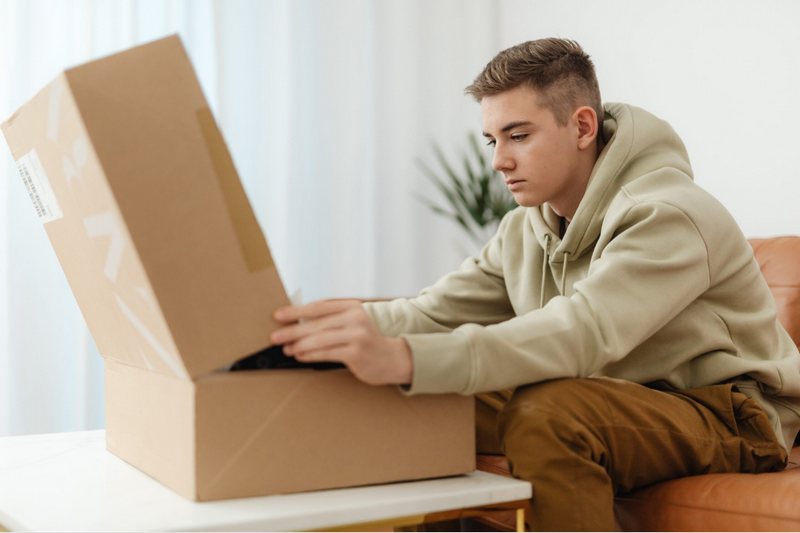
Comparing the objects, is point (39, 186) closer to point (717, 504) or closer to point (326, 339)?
point (326, 339)

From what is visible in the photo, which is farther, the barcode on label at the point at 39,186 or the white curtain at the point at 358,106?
the white curtain at the point at 358,106

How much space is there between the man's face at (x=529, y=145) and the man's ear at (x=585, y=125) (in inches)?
0.6

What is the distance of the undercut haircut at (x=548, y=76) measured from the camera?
49.5 inches

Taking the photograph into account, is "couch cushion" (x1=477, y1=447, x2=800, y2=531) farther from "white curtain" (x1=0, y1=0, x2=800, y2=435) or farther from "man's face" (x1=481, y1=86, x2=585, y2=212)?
"white curtain" (x1=0, y1=0, x2=800, y2=435)

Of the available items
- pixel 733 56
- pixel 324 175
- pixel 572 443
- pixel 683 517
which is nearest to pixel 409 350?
pixel 572 443

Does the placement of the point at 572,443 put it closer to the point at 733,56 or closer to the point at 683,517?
the point at 683,517

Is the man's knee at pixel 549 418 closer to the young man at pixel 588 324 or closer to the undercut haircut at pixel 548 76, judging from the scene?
the young man at pixel 588 324

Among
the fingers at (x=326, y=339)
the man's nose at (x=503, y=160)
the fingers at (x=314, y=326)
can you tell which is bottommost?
the fingers at (x=326, y=339)

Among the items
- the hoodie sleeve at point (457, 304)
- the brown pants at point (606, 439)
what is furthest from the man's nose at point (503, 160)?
the brown pants at point (606, 439)

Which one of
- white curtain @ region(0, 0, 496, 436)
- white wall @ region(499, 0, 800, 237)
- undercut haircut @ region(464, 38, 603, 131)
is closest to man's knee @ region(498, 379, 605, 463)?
undercut haircut @ region(464, 38, 603, 131)

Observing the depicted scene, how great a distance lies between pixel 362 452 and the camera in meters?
0.81

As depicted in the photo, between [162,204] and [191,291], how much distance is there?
90mm

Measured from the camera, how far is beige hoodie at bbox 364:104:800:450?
0.85 m

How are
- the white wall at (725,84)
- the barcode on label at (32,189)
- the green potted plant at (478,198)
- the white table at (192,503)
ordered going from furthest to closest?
the green potted plant at (478,198) < the white wall at (725,84) < the barcode on label at (32,189) < the white table at (192,503)
